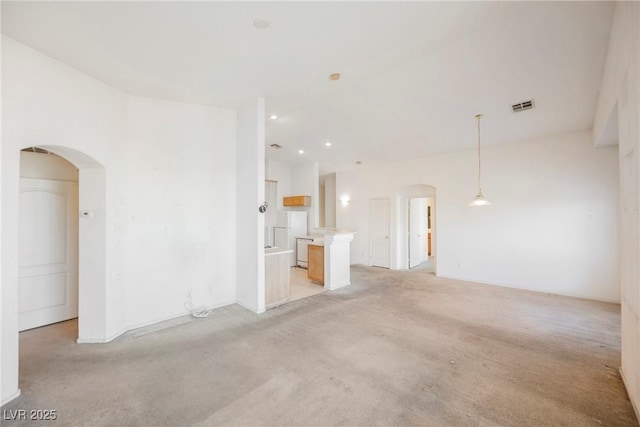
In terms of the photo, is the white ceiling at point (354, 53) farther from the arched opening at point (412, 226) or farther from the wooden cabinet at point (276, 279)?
the wooden cabinet at point (276, 279)

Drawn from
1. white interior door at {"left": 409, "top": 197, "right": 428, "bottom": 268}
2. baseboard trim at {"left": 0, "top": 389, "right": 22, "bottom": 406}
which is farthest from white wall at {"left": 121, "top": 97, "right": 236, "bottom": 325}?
white interior door at {"left": 409, "top": 197, "right": 428, "bottom": 268}

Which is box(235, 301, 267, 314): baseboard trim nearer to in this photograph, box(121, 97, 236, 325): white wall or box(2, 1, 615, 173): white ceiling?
box(121, 97, 236, 325): white wall

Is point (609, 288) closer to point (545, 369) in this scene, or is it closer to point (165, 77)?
point (545, 369)

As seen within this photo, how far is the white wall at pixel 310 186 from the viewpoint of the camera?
8102mm

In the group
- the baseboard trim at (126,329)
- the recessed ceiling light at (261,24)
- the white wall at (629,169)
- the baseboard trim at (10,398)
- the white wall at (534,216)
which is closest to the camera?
the white wall at (629,169)

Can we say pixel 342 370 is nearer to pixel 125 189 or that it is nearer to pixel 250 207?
pixel 250 207

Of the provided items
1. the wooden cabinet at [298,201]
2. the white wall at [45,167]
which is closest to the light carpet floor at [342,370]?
the white wall at [45,167]

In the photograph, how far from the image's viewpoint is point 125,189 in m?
3.48

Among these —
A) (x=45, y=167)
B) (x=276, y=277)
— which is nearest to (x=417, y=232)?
(x=276, y=277)

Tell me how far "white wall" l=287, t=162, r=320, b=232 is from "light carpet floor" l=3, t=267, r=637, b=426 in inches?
174

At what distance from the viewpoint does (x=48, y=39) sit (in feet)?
8.04

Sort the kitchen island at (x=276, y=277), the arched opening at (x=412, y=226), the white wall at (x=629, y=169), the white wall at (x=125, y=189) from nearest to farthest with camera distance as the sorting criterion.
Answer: the white wall at (x=629, y=169) < the white wall at (x=125, y=189) < the kitchen island at (x=276, y=277) < the arched opening at (x=412, y=226)

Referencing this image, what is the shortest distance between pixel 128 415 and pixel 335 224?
748 centimetres

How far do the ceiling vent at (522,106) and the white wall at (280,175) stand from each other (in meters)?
6.20
